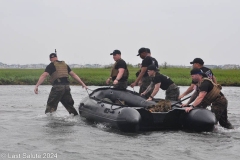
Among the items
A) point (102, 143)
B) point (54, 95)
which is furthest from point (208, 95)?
point (54, 95)

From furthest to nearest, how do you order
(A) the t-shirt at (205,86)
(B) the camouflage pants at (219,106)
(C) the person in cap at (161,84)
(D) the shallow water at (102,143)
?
(C) the person in cap at (161,84), (B) the camouflage pants at (219,106), (A) the t-shirt at (205,86), (D) the shallow water at (102,143)

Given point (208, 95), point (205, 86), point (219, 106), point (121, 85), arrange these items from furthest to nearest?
1. point (121, 85)
2. point (219, 106)
3. point (208, 95)
4. point (205, 86)

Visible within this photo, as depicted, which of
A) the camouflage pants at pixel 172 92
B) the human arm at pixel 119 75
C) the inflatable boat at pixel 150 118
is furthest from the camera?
the human arm at pixel 119 75

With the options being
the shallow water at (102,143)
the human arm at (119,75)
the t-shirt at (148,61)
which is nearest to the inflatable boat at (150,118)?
the shallow water at (102,143)

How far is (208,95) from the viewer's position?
11.4 m

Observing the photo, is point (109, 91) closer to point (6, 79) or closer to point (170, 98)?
point (170, 98)

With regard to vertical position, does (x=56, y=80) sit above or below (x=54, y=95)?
above

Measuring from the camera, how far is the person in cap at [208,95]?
36.6ft

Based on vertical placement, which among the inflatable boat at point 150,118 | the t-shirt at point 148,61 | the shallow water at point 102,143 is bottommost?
the shallow water at point 102,143

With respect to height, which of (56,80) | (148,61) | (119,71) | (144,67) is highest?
(148,61)

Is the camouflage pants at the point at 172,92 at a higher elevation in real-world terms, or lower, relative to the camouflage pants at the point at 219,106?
higher

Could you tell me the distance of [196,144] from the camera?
33.4ft

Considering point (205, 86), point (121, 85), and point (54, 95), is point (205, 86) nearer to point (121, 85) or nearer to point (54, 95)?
point (121, 85)

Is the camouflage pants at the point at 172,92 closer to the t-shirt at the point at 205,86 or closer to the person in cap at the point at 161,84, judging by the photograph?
the person in cap at the point at 161,84
